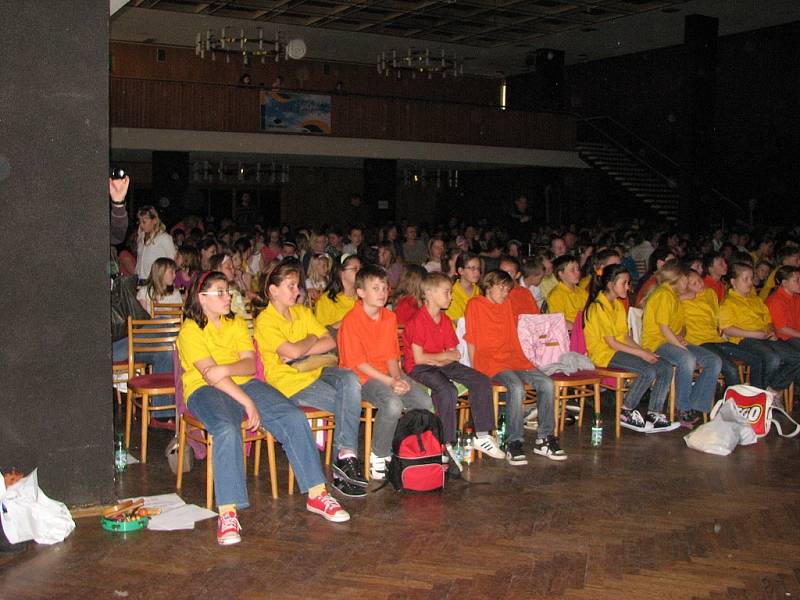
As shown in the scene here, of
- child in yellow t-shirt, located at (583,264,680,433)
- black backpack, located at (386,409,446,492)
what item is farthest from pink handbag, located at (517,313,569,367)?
black backpack, located at (386,409,446,492)

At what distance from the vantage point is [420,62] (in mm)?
19297

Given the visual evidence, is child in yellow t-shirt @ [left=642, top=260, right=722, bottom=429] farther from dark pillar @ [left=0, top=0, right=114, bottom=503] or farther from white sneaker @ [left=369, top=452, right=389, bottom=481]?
dark pillar @ [left=0, top=0, right=114, bottom=503]

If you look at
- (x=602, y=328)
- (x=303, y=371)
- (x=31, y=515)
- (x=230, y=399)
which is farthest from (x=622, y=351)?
(x=31, y=515)

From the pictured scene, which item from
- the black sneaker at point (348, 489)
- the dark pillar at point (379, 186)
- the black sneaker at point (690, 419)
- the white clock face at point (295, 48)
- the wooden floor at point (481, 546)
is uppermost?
the white clock face at point (295, 48)

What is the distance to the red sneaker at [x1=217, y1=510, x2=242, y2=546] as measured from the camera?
14.0 feet

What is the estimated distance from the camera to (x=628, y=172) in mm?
20656

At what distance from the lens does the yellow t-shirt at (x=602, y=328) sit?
6.57 meters

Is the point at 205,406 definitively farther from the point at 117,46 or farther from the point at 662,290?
the point at 117,46

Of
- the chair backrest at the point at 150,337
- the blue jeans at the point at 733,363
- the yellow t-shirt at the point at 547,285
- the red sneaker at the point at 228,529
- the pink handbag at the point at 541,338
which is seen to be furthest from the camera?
the yellow t-shirt at the point at 547,285

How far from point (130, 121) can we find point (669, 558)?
13.7 meters

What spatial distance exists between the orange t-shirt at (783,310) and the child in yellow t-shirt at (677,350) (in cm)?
90

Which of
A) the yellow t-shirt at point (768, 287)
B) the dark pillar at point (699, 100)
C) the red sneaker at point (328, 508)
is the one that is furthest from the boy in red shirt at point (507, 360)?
the dark pillar at point (699, 100)

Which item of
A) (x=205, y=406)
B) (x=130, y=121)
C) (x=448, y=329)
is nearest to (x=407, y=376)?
(x=448, y=329)

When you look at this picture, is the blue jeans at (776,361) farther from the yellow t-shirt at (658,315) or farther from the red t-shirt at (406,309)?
the red t-shirt at (406,309)
